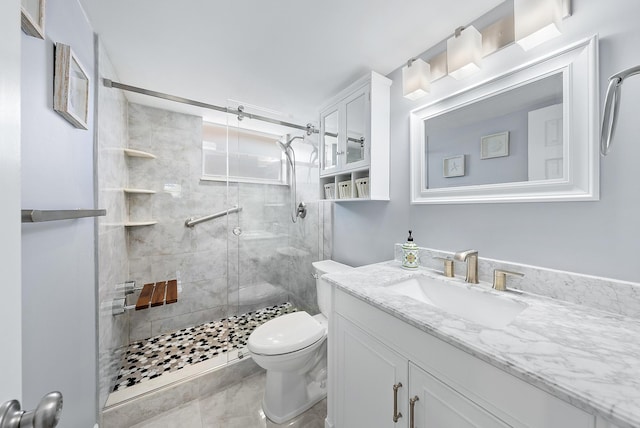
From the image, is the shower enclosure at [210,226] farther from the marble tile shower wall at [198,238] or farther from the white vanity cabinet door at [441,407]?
the white vanity cabinet door at [441,407]

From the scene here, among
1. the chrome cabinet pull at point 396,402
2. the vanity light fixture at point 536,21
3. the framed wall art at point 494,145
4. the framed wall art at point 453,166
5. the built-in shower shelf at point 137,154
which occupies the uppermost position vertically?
the vanity light fixture at point 536,21

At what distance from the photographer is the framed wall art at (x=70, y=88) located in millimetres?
871

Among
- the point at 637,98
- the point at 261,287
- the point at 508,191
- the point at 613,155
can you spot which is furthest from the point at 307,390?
the point at 637,98

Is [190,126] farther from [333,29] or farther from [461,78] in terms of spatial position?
[461,78]

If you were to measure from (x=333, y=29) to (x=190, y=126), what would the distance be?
1.83 m

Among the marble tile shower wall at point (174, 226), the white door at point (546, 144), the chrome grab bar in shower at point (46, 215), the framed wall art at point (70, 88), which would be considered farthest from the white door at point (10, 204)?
the marble tile shower wall at point (174, 226)

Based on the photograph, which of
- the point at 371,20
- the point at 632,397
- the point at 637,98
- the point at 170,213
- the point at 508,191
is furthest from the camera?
the point at 170,213

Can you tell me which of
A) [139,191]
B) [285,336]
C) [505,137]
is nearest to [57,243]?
[285,336]

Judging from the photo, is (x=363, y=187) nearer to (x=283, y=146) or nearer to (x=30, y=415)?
(x=283, y=146)

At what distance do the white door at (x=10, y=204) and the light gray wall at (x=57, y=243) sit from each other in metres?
0.47

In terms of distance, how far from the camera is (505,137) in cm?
108

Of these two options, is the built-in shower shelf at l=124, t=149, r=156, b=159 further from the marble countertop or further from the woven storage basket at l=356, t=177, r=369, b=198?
the marble countertop

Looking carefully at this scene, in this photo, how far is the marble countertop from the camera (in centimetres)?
46

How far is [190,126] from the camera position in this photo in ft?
7.78
